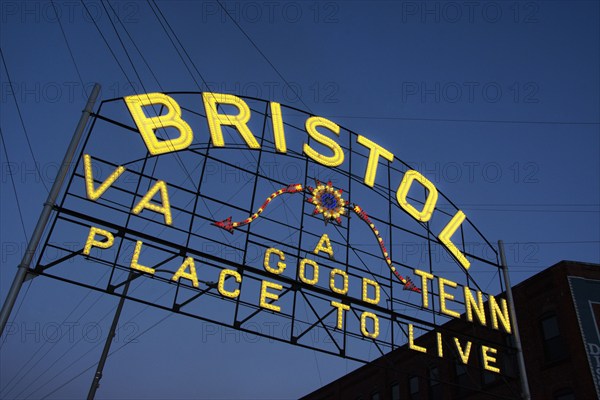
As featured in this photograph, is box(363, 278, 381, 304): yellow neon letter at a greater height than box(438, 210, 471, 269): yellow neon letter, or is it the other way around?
box(438, 210, 471, 269): yellow neon letter

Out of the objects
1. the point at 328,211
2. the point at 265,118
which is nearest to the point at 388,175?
the point at 328,211

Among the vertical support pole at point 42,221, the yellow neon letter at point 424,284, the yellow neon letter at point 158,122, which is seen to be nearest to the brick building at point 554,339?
the yellow neon letter at point 424,284

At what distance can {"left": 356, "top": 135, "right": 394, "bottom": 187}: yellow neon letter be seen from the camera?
21.6 meters

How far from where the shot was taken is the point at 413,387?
32.6 meters

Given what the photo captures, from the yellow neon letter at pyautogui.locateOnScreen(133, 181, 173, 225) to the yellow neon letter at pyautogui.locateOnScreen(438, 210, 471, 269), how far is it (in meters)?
10.8

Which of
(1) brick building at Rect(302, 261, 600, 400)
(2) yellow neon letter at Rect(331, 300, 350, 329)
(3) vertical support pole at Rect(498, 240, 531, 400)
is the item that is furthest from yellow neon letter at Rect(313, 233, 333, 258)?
(3) vertical support pole at Rect(498, 240, 531, 400)

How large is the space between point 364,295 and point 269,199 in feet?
14.4

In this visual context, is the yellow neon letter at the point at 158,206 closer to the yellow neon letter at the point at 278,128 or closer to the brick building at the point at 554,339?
the yellow neon letter at the point at 278,128

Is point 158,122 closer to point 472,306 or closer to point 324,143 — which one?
point 324,143

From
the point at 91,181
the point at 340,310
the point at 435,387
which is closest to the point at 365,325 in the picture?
the point at 340,310

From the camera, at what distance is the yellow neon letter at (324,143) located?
2088cm

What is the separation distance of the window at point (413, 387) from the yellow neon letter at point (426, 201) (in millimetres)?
14244

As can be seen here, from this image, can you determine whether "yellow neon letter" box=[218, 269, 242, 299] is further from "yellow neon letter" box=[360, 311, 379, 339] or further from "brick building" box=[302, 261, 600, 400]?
"brick building" box=[302, 261, 600, 400]

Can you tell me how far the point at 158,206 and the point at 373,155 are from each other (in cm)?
914
